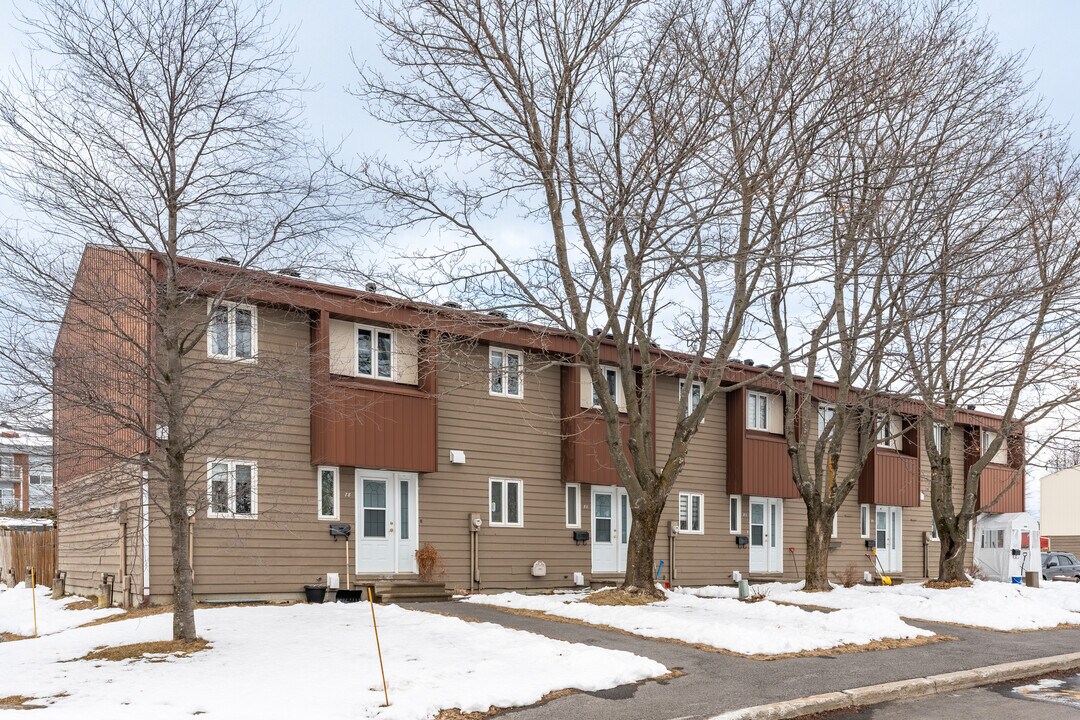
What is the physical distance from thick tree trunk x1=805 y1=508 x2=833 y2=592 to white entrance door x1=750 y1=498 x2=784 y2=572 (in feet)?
17.4

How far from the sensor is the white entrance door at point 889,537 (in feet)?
103

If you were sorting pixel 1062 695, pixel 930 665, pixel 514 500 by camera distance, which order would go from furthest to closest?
pixel 514 500, pixel 930 665, pixel 1062 695

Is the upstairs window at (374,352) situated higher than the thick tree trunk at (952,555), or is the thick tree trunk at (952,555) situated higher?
the upstairs window at (374,352)

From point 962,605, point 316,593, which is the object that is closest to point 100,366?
point 316,593

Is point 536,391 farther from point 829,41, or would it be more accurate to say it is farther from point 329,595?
point 829,41

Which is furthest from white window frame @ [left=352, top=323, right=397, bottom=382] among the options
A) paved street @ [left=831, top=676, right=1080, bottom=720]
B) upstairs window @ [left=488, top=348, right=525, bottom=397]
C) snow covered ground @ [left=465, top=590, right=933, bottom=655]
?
paved street @ [left=831, top=676, right=1080, bottom=720]

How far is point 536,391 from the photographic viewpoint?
22.3 meters

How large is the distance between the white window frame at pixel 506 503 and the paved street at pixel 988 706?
11355 millimetres

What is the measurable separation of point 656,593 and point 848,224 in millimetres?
6931

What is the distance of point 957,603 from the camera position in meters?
18.6

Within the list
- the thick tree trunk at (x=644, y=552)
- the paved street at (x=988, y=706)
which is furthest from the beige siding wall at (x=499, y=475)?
the paved street at (x=988, y=706)

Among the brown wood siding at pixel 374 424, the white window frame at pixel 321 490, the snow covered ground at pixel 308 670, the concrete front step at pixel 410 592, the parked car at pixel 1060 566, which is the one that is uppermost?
the brown wood siding at pixel 374 424

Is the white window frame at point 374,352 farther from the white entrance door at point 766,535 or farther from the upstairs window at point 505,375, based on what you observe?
the white entrance door at point 766,535

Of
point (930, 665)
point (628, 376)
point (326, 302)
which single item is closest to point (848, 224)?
point (628, 376)
